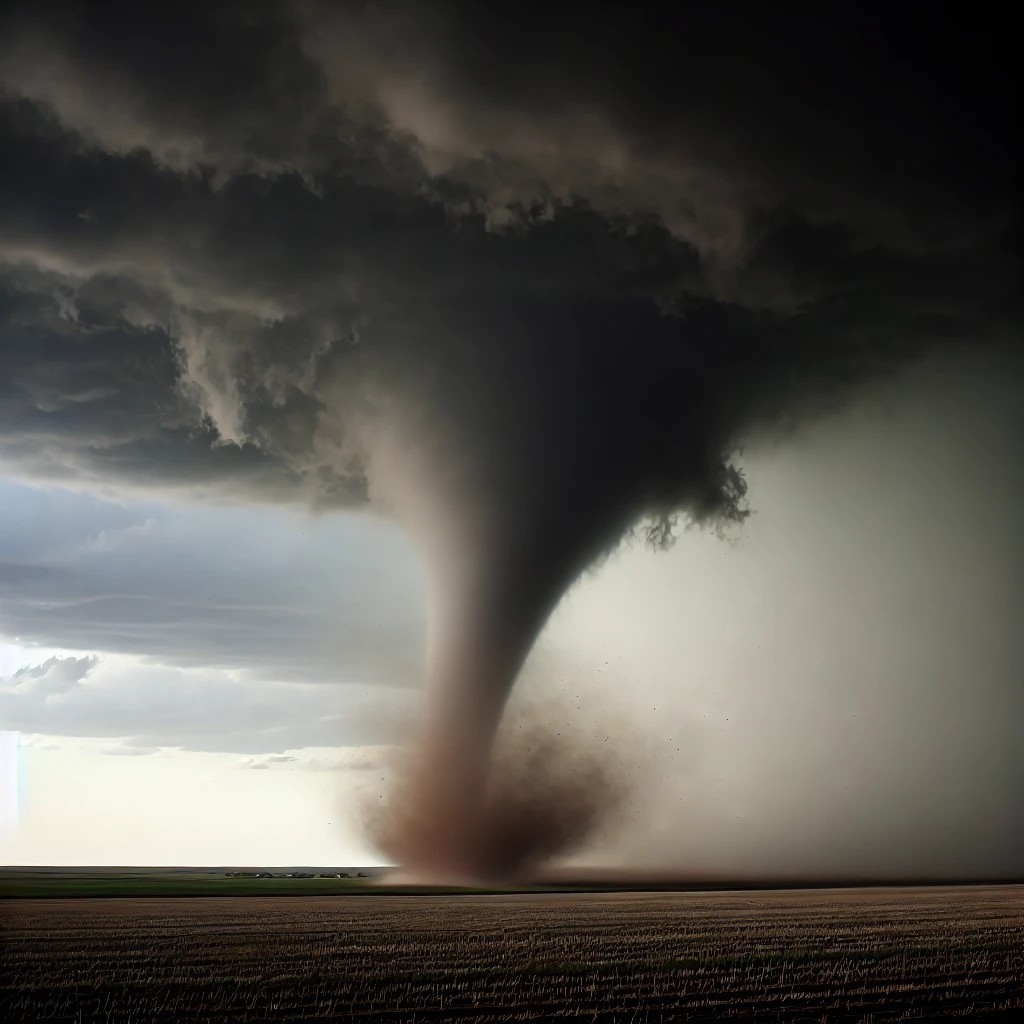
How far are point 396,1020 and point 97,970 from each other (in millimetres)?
9486

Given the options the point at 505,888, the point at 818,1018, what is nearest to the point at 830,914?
the point at 818,1018

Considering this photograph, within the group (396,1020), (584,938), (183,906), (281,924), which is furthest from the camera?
(183,906)

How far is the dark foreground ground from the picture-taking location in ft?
60.1

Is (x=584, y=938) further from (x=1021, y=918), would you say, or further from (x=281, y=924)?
(x=1021, y=918)

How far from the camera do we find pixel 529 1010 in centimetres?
1798

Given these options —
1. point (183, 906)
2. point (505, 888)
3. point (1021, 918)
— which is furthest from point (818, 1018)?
point (505, 888)

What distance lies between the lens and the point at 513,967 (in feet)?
75.7

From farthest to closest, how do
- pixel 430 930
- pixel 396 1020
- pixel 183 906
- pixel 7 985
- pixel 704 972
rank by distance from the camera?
pixel 183 906, pixel 430 930, pixel 704 972, pixel 7 985, pixel 396 1020

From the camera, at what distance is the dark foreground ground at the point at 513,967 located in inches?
721

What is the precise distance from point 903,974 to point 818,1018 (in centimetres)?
638

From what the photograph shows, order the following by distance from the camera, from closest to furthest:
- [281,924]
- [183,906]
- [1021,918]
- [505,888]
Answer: [281,924] < [1021,918] < [183,906] < [505,888]

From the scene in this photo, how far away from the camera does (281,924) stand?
1414 inches

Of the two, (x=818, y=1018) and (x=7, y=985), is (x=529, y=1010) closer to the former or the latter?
(x=818, y=1018)

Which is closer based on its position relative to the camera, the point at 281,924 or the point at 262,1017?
the point at 262,1017
